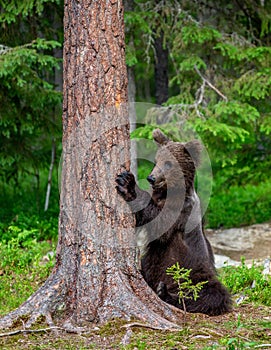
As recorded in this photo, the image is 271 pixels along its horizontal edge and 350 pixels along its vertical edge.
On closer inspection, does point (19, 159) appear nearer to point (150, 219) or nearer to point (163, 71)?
point (163, 71)

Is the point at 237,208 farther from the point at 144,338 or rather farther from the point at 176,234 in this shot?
the point at 144,338

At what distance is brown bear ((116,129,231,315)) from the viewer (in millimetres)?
5871

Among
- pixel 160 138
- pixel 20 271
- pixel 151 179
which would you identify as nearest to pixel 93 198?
pixel 151 179

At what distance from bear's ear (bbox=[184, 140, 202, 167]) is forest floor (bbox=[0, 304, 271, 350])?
2.00 m

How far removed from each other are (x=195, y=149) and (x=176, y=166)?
276mm

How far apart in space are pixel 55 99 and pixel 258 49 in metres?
3.36

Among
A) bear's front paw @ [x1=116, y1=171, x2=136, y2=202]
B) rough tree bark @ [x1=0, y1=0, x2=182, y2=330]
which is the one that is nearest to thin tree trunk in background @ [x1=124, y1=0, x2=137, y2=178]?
bear's front paw @ [x1=116, y1=171, x2=136, y2=202]

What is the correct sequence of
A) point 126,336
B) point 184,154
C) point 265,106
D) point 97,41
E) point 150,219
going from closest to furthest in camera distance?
1. point 126,336
2. point 97,41
3. point 150,219
4. point 184,154
5. point 265,106

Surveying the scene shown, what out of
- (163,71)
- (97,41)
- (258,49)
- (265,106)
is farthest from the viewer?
(163,71)

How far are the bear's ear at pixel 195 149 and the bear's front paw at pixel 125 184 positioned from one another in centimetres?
132

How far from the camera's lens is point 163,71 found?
13734mm

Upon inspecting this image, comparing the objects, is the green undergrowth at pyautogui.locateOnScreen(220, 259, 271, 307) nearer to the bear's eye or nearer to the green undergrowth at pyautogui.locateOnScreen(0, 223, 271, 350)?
the green undergrowth at pyautogui.locateOnScreen(0, 223, 271, 350)

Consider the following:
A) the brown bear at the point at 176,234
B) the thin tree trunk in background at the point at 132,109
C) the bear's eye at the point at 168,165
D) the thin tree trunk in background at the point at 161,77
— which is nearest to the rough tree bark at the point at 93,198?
the brown bear at the point at 176,234

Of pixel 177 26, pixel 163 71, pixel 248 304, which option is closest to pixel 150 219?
pixel 248 304
